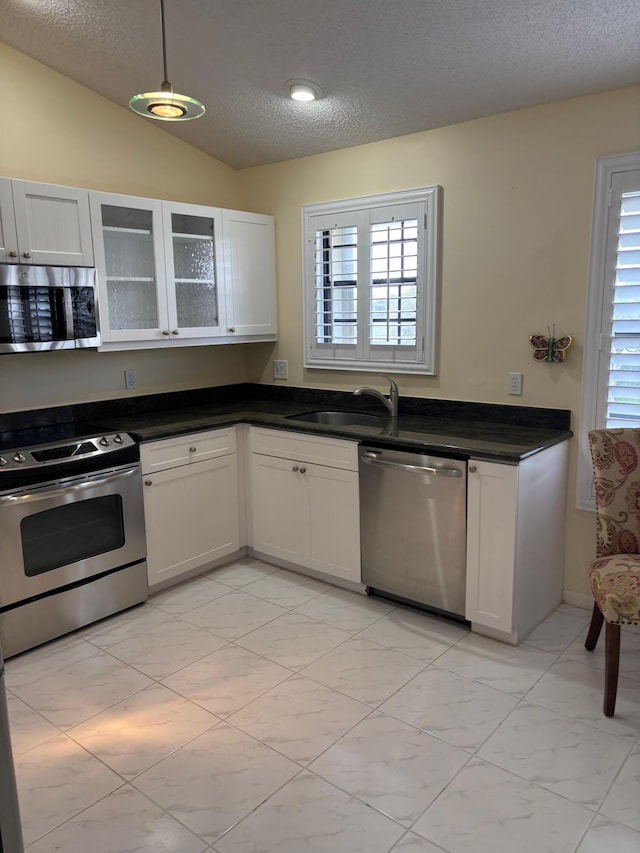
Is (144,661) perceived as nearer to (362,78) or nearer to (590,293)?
(590,293)

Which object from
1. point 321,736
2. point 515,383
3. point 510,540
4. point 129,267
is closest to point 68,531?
point 129,267

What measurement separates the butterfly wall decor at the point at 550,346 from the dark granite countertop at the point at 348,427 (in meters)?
0.25

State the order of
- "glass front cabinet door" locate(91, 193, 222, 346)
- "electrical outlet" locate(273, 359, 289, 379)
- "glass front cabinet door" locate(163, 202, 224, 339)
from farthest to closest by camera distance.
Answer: "electrical outlet" locate(273, 359, 289, 379) < "glass front cabinet door" locate(163, 202, 224, 339) < "glass front cabinet door" locate(91, 193, 222, 346)

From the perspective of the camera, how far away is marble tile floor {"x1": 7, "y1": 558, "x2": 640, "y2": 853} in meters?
1.80

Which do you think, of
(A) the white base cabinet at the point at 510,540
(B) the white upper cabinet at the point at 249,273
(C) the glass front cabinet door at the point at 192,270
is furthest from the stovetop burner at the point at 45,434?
(A) the white base cabinet at the point at 510,540

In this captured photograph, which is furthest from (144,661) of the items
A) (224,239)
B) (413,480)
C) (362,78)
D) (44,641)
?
(362,78)

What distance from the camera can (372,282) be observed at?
3.53 metres

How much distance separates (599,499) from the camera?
258 centimetres

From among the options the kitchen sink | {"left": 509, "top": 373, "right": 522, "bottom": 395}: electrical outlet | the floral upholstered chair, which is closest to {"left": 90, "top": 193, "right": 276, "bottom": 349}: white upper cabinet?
the kitchen sink

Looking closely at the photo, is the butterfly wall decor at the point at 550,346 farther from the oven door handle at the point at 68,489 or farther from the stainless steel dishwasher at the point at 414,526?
the oven door handle at the point at 68,489

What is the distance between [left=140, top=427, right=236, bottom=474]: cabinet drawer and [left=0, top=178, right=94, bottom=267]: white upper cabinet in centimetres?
95

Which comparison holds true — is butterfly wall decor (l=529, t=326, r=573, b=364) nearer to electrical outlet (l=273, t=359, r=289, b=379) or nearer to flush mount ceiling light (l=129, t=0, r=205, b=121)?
electrical outlet (l=273, t=359, r=289, b=379)

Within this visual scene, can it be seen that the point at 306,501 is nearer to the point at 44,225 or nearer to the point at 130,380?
the point at 130,380

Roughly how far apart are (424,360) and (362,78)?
4.56 ft
